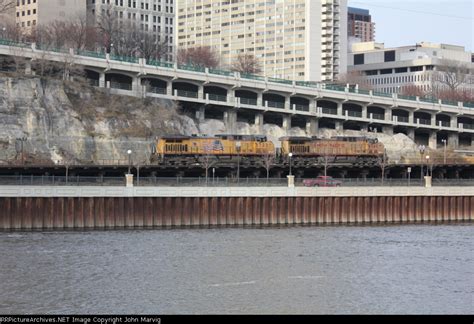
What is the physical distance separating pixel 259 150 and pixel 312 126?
135ft

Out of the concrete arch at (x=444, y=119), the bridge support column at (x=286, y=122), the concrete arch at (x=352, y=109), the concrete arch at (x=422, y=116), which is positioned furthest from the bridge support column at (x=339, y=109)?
the concrete arch at (x=444, y=119)

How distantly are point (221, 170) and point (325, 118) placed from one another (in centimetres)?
5264

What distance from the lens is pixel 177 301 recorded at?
208 ft

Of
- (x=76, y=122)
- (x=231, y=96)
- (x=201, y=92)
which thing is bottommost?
(x=76, y=122)

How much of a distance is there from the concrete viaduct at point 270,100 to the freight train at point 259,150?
2640cm

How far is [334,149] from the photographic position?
13788 centimetres

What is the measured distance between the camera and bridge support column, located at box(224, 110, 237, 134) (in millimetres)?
163875

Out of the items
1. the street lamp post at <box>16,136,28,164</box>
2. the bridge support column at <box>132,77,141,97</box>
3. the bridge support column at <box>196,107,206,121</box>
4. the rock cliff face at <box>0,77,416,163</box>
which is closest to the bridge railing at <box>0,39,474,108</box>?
the bridge support column at <box>132,77,141,97</box>

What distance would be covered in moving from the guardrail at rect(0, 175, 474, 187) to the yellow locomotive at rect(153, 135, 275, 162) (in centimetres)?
1432

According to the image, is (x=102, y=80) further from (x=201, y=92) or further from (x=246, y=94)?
(x=246, y=94)

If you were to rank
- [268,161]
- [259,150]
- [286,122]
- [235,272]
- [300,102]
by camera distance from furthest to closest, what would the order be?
[300,102]
[286,122]
[259,150]
[268,161]
[235,272]

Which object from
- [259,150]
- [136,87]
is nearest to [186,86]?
[136,87]

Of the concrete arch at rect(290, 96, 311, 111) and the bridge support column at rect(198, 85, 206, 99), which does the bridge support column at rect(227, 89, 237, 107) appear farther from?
the concrete arch at rect(290, 96, 311, 111)
